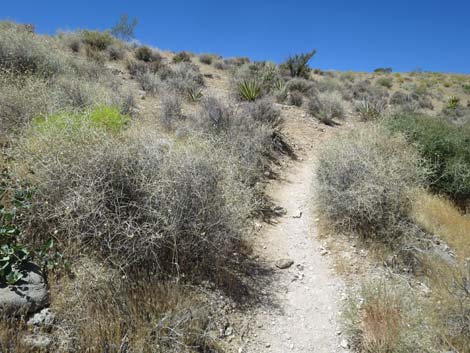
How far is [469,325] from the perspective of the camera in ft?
8.43

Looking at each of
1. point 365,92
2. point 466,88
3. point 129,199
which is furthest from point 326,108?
point 466,88

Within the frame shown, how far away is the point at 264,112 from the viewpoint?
28.8ft

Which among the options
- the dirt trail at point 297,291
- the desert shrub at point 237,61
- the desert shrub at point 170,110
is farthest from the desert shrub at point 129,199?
the desert shrub at point 237,61

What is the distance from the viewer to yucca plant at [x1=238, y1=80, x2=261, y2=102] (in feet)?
33.9

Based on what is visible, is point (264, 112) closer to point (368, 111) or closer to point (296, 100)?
point (296, 100)

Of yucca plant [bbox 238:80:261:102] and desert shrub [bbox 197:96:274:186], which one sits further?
yucca plant [bbox 238:80:261:102]

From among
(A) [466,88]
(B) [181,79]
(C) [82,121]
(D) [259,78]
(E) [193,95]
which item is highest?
(A) [466,88]

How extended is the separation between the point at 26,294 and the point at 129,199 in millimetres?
1204

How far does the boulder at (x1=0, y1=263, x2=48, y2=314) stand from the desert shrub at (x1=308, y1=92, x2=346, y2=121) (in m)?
11.2

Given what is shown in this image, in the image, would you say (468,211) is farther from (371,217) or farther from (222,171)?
(222,171)

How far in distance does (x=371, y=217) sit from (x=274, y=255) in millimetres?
1720

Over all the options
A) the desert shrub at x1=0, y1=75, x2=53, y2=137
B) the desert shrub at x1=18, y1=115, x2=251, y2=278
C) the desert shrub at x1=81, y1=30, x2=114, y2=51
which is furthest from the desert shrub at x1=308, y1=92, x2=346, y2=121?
the desert shrub at x1=81, y1=30, x2=114, y2=51

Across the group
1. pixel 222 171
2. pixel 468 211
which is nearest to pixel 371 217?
pixel 222 171

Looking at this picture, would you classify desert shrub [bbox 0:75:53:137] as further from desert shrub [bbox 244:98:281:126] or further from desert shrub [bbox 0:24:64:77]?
desert shrub [bbox 244:98:281:126]
